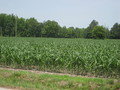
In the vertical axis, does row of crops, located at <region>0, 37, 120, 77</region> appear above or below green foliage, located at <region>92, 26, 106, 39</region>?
below

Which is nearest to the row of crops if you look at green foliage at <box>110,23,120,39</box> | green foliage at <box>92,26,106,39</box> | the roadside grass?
the roadside grass

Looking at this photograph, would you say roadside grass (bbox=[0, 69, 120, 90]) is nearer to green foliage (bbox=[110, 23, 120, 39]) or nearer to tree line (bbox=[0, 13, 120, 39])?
tree line (bbox=[0, 13, 120, 39])

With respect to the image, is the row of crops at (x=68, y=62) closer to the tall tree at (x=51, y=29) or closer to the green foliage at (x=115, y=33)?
the green foliage at (x=115, y=33)

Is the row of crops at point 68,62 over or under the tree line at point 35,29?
under

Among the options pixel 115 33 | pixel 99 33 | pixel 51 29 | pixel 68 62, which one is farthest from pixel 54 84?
pixel 51 29

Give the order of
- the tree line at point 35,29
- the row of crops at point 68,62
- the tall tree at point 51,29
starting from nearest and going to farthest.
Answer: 1. the row of crops at point 68,62
2. the tree line at point 35,29
3. the tall tree at point 51,29

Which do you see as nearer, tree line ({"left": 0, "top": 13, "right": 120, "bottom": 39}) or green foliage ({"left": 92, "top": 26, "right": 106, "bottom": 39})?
green foliage ({"left": 92, "top": 26, "right": 106, "bottom": 39})

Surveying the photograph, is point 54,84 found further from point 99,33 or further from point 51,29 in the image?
point 51,29

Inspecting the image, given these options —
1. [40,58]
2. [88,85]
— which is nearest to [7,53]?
[40,58]

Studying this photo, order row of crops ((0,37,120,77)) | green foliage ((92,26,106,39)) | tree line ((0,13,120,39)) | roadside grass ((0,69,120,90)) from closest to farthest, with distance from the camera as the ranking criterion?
roadside grass ((0,69,120,90)), row of crops ((0,37,120,77)), green foliage ((92,26,106,39)), tree line ((0,13,120,39))

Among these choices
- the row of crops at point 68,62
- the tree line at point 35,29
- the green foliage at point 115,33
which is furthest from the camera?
the tree line at point 35,29

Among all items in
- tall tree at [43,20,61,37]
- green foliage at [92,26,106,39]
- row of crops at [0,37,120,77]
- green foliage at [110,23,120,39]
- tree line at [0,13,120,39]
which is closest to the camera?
row of crops at [0,37,120,77]

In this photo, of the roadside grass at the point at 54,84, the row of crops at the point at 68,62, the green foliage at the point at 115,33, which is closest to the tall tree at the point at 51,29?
the green foliage at the point at 115,33

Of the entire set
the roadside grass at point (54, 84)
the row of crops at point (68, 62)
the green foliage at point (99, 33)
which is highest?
the green foliage at point (99, 33)
